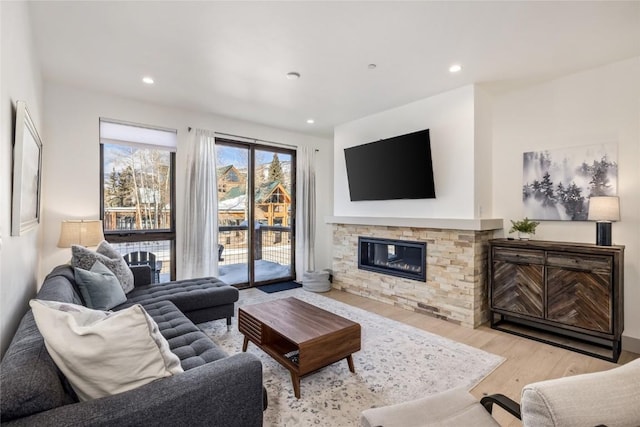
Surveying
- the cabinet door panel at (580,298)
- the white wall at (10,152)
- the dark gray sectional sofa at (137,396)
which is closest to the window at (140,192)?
the white wall at (10,152)

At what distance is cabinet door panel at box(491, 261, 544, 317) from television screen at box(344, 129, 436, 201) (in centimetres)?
116

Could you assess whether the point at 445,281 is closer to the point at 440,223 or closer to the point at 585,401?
the point at 440,223

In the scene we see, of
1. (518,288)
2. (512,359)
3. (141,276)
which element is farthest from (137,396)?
(518,288)

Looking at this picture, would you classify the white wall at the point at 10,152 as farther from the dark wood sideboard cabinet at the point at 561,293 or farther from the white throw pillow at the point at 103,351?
the dark wood sideboard cabinet at the point at 561,293

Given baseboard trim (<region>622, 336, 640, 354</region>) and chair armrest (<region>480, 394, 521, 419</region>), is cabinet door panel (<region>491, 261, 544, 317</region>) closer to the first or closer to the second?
baseboard trim (<region>622, 336, 640, 354</region>)

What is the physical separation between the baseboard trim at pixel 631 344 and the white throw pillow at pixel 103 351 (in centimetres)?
388

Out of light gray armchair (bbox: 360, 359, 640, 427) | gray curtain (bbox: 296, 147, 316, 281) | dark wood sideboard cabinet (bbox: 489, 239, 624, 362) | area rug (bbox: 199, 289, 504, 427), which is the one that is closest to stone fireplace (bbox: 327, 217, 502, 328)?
dark wood sideboard cabinet (bbox: 489, 239, 624, 362)

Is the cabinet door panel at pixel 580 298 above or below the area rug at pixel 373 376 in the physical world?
above

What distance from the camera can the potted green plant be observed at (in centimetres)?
328

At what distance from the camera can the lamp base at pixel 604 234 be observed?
9.15 ft

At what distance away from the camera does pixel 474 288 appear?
3.38 m

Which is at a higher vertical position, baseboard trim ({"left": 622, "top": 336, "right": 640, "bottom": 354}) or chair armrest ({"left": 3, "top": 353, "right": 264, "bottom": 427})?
chair armrest ({"left": 3, "top": 353, "right": 264, "bottom": 427})

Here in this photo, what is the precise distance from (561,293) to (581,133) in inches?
65.1

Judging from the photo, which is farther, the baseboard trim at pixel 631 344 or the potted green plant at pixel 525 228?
the potted green plant at pixel 525 228
